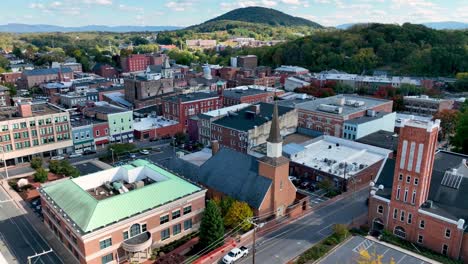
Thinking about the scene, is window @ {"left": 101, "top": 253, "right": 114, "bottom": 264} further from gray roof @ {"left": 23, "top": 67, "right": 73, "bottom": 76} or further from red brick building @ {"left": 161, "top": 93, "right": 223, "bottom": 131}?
gray roof @ {"left": 23, "top": 67, "right": 73, "bottom": 76}

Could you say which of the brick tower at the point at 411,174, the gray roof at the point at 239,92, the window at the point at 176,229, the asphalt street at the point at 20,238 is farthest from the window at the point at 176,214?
the gray roof at the point at 239,92

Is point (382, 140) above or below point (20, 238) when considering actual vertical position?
above

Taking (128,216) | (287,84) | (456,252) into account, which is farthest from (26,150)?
(287,84)

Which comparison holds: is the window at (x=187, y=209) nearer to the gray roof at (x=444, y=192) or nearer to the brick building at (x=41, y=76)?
the gray roof at (x=444, y=192)

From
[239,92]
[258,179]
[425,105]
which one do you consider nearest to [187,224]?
[258,179]

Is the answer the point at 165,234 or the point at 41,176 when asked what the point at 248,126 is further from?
the point at 41,176

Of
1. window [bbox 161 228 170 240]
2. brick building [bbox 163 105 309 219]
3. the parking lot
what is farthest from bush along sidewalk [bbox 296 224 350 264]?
window [bbox 161 228 170 240]

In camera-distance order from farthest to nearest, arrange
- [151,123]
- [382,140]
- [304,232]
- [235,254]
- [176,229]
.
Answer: [151,123], [382,140], [304,232], [176,229], [235,254]

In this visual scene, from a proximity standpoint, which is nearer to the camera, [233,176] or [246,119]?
[233,176]
